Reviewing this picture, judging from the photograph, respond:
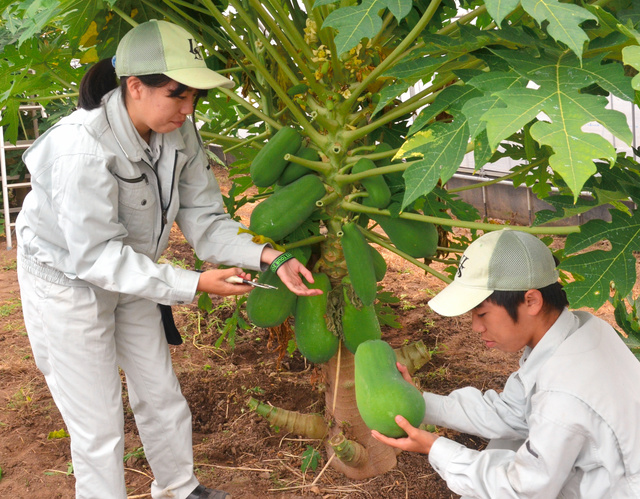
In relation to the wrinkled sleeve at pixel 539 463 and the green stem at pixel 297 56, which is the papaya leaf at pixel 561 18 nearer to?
the wrinkled sleeve at pixel 539 463

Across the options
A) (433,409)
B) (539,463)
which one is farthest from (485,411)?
(539,463)

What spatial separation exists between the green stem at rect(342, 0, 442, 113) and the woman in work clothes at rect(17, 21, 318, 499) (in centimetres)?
42

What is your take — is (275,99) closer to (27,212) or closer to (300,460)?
(27,212)

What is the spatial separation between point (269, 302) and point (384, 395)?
0.66 m

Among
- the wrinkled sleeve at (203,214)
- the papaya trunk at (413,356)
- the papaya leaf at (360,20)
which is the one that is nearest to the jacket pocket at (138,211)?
the wrinkled sleeve at (203,214)

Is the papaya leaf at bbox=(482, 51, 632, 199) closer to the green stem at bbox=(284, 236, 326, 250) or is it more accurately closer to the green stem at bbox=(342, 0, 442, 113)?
the green stem at bbox=(342, 0, 442, 113)

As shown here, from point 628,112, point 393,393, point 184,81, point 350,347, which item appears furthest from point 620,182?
point 628,112

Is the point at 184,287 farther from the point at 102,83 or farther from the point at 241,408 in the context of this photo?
the point at 241,408

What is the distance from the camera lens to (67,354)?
7.51ft

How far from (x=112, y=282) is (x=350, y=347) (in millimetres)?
851

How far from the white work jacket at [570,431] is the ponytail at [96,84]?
1471mm

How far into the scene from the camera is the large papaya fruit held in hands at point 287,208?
7.80 feet

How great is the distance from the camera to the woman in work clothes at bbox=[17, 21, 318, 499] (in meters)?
2.13

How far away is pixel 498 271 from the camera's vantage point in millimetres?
1807
